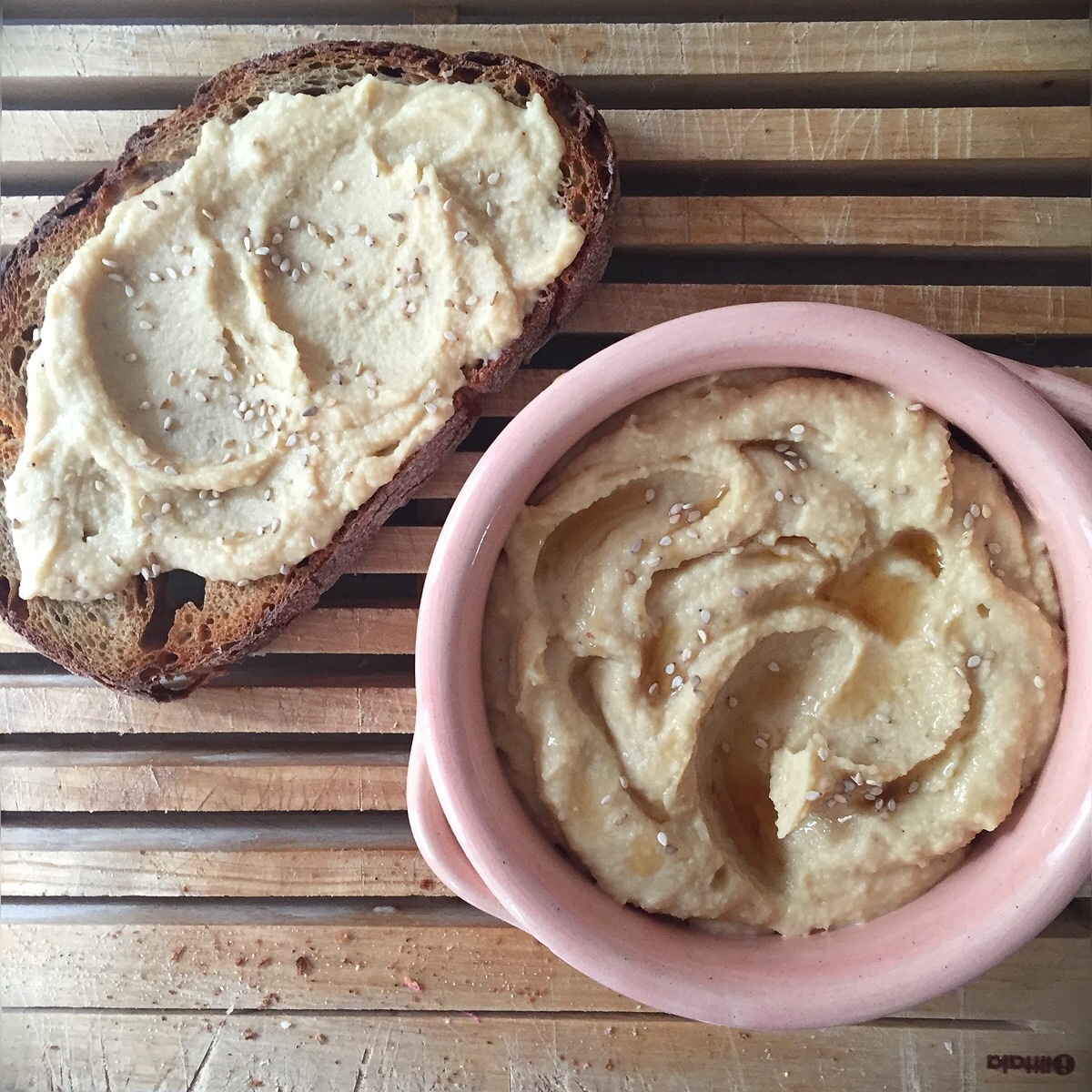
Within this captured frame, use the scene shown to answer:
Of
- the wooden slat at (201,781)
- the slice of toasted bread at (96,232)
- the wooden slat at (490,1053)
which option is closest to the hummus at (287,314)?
the slice of toasted bread at (96,232)

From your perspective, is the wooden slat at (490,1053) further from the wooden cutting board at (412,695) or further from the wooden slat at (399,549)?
the wooden slat at (399,549)

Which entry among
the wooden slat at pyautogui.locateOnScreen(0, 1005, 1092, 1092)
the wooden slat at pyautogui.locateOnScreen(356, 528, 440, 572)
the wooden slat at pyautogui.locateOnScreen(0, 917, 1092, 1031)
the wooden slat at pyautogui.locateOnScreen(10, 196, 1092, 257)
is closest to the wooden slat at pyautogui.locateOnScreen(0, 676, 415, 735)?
the wooden slat at pyautogui.locateOnScreen(356, 528, 440, 572)

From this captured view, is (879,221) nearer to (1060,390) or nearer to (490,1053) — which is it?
(1060,390)

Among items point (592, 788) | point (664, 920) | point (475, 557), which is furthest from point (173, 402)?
point (664, 920)

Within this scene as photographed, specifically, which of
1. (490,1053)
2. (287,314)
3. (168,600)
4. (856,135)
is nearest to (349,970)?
(490,1053)

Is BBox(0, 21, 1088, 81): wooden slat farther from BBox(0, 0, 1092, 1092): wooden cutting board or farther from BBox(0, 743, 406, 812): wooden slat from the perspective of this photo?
BBox(0, 743, 406, 812): wooden slat

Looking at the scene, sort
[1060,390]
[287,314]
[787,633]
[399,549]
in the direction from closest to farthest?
[1060,390] < [787,633] < [287,314] < [399,549]
